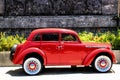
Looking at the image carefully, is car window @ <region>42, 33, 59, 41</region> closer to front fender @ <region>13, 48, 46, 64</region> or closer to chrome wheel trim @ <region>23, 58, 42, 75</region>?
front fender @ <region>13, 48, 46, 64</region>

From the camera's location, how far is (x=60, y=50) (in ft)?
37.2

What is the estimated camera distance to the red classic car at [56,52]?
36.7 ft

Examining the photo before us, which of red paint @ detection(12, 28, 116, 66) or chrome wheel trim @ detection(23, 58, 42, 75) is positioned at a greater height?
red paint @ detection(12, 28, 116, 66)

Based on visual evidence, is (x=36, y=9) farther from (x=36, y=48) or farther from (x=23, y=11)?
(x=36, y=48)

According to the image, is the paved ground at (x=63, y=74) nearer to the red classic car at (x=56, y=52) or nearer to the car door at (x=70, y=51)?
the red classic car at (x=56, y=52)

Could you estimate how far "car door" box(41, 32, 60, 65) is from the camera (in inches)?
444

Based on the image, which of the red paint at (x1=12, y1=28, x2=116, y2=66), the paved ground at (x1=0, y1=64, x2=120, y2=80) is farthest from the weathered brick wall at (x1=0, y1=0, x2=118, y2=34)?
the red paint at (x1=12, y1=28, x2=116, y2=66)

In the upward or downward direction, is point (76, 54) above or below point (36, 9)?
below

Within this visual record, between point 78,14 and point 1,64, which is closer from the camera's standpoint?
point 1,64

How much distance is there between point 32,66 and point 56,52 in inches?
34.9

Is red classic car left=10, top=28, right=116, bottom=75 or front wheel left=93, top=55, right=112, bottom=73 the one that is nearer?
red classic car left=10, top=28, right=116, bottom=75

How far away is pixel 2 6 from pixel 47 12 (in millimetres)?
2237

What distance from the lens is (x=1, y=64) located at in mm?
13062

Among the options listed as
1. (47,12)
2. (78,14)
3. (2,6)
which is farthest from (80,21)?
(2,6)
